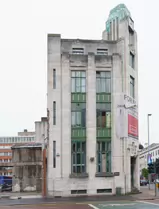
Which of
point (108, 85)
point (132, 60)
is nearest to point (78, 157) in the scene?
point (108, 85)

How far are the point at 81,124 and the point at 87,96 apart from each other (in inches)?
114

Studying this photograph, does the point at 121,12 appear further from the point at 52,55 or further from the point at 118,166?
the point at 118,166

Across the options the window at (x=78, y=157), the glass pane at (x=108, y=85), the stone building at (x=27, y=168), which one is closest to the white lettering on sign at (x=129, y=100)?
the glass pane at (x=108, y=85)

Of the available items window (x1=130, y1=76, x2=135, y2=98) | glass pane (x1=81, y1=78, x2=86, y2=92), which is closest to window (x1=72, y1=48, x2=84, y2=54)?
glass pane (x1=81, y1=78, x2=86, y2=92)

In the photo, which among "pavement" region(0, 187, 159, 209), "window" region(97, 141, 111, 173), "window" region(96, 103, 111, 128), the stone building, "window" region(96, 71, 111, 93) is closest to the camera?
"pavement" region(0, 187, 159, 209)

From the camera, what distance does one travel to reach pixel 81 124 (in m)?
46.9

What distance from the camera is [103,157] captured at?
46.8 m

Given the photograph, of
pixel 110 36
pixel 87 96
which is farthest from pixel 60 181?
pixel 110 36

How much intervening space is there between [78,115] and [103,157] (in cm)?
491

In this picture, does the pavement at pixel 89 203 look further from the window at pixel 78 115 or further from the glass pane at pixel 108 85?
the glass pane at pixel 108 85

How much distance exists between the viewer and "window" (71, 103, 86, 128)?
46875 mm

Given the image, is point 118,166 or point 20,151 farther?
point 20,151

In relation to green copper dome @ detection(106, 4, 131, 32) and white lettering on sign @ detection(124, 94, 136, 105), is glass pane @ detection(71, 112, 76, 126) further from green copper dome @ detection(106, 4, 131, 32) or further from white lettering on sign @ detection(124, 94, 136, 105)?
green copper dome @ detection(106, 4, 131, 32)

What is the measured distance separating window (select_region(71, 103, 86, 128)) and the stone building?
1823cm
